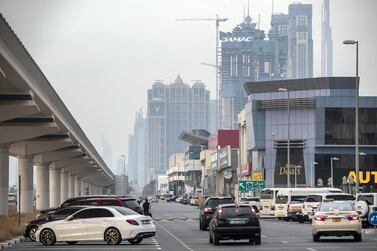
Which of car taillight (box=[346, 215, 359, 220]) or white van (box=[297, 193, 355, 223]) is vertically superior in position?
car taillight (box=[346, 215, 359, 220])

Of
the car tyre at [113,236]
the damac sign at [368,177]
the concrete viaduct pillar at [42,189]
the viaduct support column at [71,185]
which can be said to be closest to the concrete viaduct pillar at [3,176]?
the concrete viaduct pillar at [42,189]

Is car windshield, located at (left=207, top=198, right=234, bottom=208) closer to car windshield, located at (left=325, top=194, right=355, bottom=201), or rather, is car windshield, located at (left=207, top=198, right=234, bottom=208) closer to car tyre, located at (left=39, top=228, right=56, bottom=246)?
car windshield, located at (left=325, top=194, right=355, bottom=201)

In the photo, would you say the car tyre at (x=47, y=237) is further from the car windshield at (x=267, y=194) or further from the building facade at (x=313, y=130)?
the building facade at (x=313, y=130)

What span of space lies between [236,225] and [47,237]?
24.3 ft

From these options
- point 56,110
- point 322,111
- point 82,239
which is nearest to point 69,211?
point 82,239

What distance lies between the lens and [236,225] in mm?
32344

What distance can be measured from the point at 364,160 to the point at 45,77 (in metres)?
85.1

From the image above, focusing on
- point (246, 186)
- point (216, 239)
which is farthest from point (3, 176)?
point (246, 186)

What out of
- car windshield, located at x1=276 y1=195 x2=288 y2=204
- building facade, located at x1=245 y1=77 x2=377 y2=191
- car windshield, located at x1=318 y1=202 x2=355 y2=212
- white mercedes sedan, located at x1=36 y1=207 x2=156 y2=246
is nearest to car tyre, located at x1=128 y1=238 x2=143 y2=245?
white mercedes sedan, located at x1=36 y1=207 x2=156 y2=246

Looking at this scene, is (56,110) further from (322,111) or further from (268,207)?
(322,111)

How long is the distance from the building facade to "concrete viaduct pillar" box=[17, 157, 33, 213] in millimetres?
52900

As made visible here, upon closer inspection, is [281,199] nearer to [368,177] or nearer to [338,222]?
[338,222]

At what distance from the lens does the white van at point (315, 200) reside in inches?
2085

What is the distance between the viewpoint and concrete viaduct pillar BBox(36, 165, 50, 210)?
86.5 m
